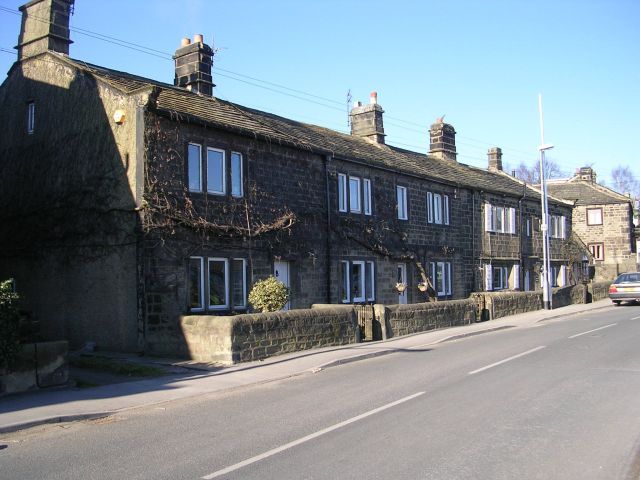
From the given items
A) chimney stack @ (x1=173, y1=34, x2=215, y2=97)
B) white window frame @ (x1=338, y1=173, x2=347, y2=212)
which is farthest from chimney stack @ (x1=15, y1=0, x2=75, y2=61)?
white window frame @ (x1=338, y1=173, x2=347, y2=212)

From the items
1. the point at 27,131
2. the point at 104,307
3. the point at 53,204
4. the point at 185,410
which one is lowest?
the point at 185,410

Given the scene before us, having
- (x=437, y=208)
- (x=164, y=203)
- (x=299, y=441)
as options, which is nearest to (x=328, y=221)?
(x=164, y=203)

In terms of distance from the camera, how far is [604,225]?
52312 mm

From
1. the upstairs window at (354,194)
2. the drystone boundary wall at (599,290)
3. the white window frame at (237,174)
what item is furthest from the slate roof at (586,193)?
the white window frame at (237,174)

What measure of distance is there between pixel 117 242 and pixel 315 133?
1086 cm

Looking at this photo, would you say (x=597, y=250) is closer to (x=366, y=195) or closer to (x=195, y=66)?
(x=366, y=195)

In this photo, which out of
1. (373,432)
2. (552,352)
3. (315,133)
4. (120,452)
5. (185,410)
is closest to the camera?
(120,452)

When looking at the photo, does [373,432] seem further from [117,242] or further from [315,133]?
[315,133]

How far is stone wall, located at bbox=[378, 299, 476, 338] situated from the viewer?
18.7 metres

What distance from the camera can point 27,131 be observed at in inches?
756

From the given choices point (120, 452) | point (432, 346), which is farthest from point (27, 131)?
point (120, 452)

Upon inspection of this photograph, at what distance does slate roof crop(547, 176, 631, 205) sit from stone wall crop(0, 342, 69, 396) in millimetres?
47602

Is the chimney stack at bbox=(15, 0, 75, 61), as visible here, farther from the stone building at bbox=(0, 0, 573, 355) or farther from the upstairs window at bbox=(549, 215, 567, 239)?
the upstairs window at bbox=(549, 215, 567, 239)

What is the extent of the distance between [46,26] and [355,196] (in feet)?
38.2
